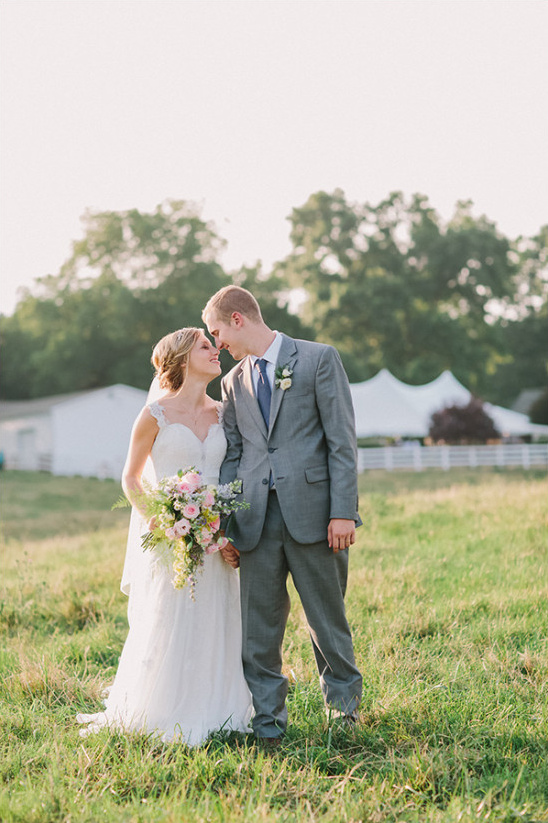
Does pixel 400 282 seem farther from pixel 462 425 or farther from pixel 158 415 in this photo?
pixel 158 415

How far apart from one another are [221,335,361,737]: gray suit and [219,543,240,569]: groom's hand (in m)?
0.13

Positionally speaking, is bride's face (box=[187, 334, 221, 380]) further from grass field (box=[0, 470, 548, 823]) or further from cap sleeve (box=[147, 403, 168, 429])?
grass field (box=[0, 470, 548, 823])

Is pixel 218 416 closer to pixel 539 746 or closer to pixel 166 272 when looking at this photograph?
pixel 539 746

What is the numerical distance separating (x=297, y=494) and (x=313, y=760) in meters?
1.29

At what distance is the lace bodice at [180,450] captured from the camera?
15.0ft

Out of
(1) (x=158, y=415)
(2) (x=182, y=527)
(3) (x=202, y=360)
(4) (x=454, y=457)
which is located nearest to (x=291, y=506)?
(2) (x=182, y=527)

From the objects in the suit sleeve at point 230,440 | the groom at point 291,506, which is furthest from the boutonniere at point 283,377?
the suit sleeve at point 230,440

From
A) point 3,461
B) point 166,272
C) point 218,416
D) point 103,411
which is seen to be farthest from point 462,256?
point 218,416

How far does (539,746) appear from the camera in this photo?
383 centimetres

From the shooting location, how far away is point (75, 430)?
38812 mm

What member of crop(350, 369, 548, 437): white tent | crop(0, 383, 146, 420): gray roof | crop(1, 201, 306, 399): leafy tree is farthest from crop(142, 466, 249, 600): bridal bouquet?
crop(1, 201, 306, 399): leafy tree

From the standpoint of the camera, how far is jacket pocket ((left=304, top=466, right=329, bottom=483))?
423cm

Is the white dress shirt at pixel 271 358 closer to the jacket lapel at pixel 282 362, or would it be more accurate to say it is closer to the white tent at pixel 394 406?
the jacket lapel at pixel 282 362

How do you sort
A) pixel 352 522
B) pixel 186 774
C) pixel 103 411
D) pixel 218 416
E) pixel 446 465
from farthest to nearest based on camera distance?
pixel 103 411
pixel 446 465
pixel 218 416
pixel 352 522
pixel 186 774
